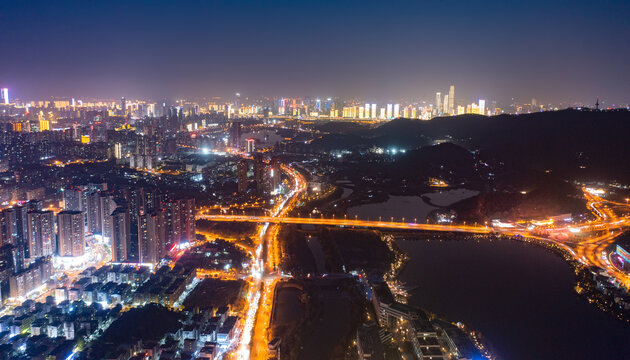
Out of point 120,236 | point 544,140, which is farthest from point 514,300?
point 544,140

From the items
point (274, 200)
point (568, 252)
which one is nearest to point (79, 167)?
point (274, 200)

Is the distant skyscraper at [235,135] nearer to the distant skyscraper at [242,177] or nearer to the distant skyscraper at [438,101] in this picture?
the distant skyscraper at [242,177]

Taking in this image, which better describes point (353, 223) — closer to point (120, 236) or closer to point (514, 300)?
point (514, 300)

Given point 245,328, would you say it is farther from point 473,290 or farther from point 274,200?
point 274,200

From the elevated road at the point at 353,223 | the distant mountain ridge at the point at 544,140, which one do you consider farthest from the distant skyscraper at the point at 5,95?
the elevated road at the point at 353,223

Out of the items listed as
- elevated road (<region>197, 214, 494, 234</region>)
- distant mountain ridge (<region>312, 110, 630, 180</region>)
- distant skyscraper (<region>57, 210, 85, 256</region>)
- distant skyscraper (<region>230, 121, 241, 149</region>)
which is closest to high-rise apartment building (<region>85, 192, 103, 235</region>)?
distant skyscraper (<region>57, 210, 85, 256</region>)

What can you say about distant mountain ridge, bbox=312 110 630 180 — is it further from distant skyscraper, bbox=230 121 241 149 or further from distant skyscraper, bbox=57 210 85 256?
distant skyscraper, bbox=57 210 85 256
